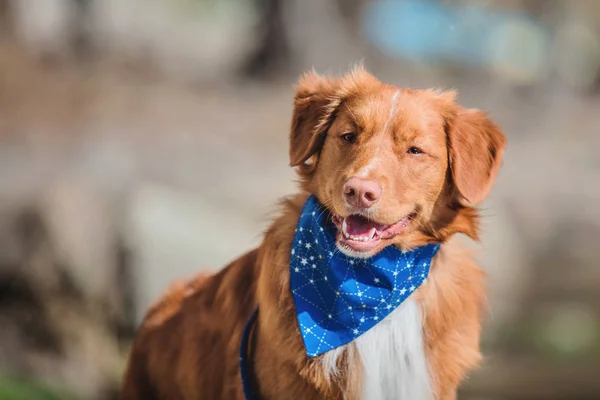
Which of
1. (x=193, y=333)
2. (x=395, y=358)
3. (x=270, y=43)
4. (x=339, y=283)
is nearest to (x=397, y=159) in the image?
(x=339, y=283)

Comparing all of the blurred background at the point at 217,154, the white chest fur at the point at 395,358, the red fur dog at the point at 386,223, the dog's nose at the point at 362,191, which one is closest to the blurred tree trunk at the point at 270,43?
the blurred background at the point at 217,154

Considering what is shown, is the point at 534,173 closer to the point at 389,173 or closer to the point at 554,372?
the point at 554,372

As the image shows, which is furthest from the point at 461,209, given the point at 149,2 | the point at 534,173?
the point at 149,2

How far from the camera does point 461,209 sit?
287cm

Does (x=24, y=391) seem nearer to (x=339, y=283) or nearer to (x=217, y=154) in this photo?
(x=339, y=283)

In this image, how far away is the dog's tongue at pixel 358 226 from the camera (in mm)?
2686

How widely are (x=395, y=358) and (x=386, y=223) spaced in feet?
2.00

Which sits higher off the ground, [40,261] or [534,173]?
[534,173]

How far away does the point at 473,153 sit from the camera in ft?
9.20

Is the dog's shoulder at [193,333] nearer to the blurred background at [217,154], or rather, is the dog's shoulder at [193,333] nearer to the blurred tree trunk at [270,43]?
the blurred background at [217,154]

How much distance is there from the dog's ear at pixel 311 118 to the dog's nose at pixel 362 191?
40 centimetres

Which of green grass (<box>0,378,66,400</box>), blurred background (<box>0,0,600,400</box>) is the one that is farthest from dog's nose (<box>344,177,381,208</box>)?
green grass (<box>0,378,66,400</box>)

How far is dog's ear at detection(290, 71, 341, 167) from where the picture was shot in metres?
2.90

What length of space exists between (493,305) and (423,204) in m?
3.40
